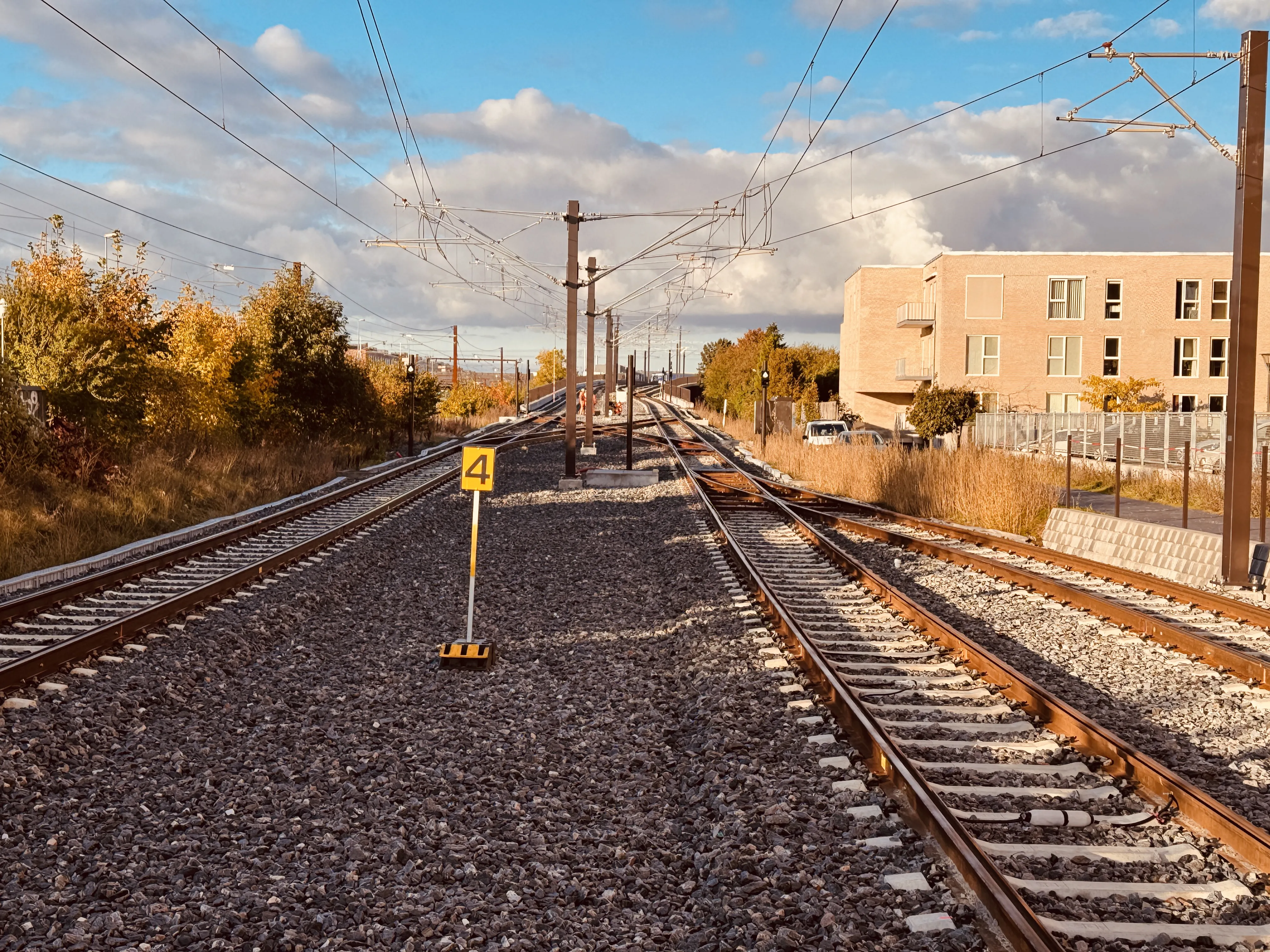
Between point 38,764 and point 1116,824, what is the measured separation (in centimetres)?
611

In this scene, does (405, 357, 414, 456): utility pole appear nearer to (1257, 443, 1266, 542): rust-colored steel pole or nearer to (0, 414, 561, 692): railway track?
(0, 414, 561, 692): railway track

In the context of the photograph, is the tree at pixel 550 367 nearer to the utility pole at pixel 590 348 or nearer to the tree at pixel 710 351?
the tree at pixel 710 351

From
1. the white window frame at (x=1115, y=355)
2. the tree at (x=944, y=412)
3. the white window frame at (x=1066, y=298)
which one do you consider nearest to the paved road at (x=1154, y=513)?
the tree at (x=944, y=412)

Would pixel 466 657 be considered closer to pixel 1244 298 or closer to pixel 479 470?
pixel 479 470

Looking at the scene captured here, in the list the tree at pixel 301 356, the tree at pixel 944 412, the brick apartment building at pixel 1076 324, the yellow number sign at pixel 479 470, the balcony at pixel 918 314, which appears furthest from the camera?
the balcony at pixel 918 314

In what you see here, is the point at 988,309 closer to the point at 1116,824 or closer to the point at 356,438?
the point at 356,438

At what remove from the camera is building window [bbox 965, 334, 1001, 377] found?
5741 centimetres

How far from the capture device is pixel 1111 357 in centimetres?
5753

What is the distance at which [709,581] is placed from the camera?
12844mm

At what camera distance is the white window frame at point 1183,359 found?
5734 centimetres

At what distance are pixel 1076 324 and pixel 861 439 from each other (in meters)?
28.7

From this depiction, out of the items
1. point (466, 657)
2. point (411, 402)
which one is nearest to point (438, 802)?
point (466, 657)

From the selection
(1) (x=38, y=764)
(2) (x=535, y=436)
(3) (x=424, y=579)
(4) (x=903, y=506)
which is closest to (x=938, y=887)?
(1) (x=38, y=764)

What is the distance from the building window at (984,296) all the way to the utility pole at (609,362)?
19.7 meters
